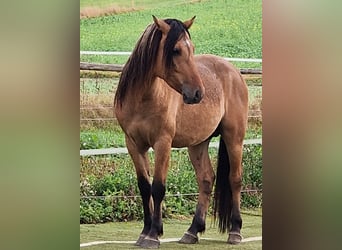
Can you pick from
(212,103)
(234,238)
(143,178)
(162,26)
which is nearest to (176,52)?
(162,26)

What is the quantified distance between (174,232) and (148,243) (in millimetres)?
160

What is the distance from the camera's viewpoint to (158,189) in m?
3.72

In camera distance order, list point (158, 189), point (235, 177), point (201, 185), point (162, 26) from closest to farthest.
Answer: point (162, 26)
point (158, 189)
point (201, 185)
point (235, 177)

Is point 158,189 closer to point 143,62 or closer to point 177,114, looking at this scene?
point 177,114

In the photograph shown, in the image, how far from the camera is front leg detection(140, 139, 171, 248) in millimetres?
3707

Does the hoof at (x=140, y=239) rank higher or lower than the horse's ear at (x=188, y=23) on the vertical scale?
lower

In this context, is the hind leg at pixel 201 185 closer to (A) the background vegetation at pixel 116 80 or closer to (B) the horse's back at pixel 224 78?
(A) the background vegetation at pixel 116 80

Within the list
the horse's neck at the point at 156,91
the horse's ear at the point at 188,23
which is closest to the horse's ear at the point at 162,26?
the horse's ear at the point at 188,23

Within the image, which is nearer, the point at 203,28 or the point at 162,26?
the point at 162,26

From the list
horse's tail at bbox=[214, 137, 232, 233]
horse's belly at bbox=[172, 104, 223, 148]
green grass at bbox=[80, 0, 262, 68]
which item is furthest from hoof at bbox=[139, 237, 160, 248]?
Answer: green grass at bbox=[80, 0, 262, 68]

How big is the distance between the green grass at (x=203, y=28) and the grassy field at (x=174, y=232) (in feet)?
2.76

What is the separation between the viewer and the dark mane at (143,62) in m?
3.63
